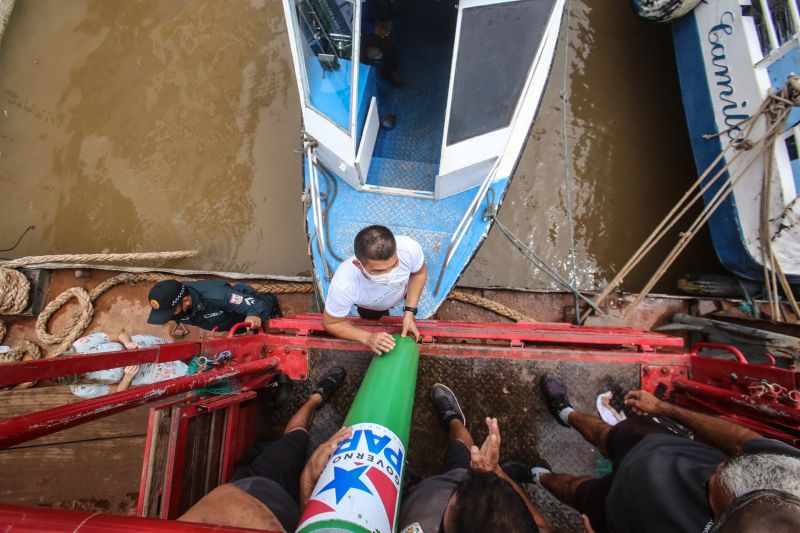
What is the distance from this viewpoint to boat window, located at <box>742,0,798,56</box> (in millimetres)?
3807

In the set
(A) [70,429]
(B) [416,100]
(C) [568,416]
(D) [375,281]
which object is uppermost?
(B) [416,100]

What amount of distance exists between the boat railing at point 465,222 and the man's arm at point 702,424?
1.60 m

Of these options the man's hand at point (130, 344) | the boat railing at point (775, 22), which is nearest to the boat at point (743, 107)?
the boat railing at point (775, 22)

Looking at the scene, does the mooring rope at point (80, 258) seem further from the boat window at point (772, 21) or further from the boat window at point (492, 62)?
the boat window at point (772, 21)

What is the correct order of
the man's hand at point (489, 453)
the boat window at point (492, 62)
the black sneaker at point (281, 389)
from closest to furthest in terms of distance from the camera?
1. the man's hand at point (489, 453)
2. the black sneaker at point (281, 389)
3. the boat window at point (492, 62)

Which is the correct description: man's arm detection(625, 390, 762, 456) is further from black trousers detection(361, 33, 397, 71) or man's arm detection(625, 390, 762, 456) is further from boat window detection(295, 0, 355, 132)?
black trousers detection(361, 33, 397, 71)

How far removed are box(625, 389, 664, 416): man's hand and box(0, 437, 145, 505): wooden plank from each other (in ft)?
11.8

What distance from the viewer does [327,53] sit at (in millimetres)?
3535

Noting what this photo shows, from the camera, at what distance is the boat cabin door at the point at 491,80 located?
3.13 metres

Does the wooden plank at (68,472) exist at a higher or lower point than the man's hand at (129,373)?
lower

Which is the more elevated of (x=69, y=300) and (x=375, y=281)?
(x=69, y=300)

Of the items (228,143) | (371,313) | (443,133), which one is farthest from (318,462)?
(228,143)

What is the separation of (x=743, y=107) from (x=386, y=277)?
13.1ft

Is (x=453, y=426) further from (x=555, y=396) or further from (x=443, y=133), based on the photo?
(x=443, y=133)
